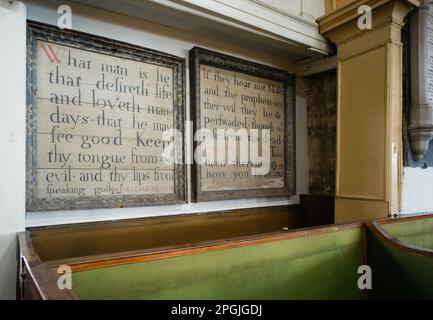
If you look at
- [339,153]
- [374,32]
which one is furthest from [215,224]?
[374,32]

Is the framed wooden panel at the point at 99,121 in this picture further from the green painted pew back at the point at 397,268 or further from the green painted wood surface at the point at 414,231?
the green painted wood surface at the point at 414,231

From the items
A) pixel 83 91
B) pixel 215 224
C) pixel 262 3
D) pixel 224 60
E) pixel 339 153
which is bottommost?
pixel 215 224

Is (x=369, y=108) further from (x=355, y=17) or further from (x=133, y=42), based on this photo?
(x=133, y=42)

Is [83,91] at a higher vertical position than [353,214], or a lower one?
higher

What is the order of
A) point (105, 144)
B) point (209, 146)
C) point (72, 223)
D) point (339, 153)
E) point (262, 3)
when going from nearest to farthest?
point (72, 223) < point (105, 144) < point (262, 3) < point (209, 146) < point (339, 153)

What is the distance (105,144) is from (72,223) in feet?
1.61

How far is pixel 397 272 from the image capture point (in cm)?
160

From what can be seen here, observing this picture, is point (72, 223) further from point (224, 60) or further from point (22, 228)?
point (224, 60)

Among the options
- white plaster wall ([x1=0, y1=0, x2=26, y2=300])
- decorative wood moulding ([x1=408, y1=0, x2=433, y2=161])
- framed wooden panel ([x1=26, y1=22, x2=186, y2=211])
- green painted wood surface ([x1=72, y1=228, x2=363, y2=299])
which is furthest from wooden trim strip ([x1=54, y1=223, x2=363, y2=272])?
decorative wood moulding ([x1=408, y1=0, x2=433, y2=161])

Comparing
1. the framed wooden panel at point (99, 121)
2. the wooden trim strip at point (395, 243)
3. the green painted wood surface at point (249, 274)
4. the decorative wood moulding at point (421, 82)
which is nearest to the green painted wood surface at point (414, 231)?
the wooden trim strip at point (395, 243)

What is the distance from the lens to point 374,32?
2.23 meters

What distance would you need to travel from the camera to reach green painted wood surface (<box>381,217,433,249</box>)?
1896mm

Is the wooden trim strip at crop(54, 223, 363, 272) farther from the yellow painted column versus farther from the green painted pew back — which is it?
the yellow painted column

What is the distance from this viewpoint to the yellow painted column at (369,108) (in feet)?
7.00
